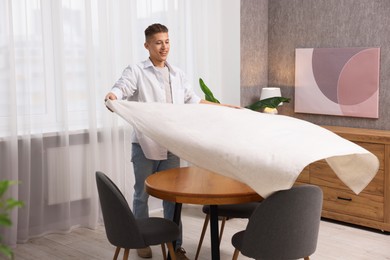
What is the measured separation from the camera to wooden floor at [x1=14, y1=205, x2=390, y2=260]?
3.73 meters

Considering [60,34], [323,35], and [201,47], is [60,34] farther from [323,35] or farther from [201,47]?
[323,35]

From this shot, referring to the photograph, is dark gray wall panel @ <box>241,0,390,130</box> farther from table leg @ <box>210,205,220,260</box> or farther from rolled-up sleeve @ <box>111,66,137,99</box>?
table leg @ <box>210,205,220,260</box>

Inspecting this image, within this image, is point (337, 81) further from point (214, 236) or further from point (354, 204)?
point (214, 236)

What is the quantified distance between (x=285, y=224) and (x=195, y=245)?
160 cm

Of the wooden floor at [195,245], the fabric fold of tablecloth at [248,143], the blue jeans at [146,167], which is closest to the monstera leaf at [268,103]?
the wooden floor at [195,245]

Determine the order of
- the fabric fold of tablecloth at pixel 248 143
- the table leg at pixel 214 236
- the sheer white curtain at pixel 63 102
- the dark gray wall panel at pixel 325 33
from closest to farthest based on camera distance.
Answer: the fabric fold of tablecloth at pixel 248 143
the table leg at pixel 214 236
the sheer white curtain at pixel 63 102
the dark gray wall panel at pixel 325 33

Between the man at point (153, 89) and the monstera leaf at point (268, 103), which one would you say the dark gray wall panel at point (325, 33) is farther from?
the man at point (153, 89)

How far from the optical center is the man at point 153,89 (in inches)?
137

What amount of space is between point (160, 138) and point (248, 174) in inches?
21.6

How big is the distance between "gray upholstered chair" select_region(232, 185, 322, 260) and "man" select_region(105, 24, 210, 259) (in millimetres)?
1138

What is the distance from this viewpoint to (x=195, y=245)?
156 inches

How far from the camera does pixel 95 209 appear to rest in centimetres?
445

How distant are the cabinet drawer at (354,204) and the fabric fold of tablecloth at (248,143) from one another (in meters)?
1.64

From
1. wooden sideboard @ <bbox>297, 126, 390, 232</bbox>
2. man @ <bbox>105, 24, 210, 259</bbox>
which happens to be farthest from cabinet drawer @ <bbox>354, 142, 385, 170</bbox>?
man @ <bbox>105, 24, 210, 259</bbox>
